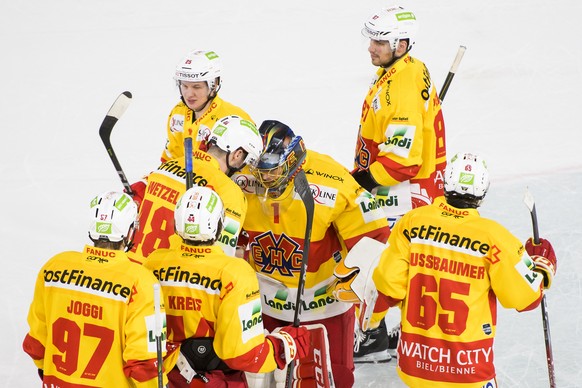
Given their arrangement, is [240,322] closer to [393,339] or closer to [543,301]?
[543,301]

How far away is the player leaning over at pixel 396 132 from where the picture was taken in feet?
16.9

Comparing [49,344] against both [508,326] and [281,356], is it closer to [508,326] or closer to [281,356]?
[281,356]

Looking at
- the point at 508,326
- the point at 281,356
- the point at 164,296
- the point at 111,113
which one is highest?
the point at 111,113

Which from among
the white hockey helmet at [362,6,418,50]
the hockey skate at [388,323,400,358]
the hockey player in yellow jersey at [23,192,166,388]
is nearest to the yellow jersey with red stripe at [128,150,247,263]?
the hockey player in yellow jersey at [23,192,166,388]

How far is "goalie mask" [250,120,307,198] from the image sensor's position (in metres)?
4.24

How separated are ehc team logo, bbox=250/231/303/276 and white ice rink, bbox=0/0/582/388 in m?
0.98

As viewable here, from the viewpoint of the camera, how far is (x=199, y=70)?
209 inches

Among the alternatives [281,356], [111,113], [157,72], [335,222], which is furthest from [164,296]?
[157,72]

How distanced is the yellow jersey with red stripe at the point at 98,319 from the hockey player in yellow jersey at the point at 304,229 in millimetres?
861

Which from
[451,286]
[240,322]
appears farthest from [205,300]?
[451,286]

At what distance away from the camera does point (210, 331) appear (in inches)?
150

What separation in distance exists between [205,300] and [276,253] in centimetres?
81

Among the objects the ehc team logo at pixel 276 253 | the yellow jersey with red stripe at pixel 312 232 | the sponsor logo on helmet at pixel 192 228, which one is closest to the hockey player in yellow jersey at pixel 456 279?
the yellow jersey with red stripe at pixel 312 232

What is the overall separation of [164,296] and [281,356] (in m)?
0.53
